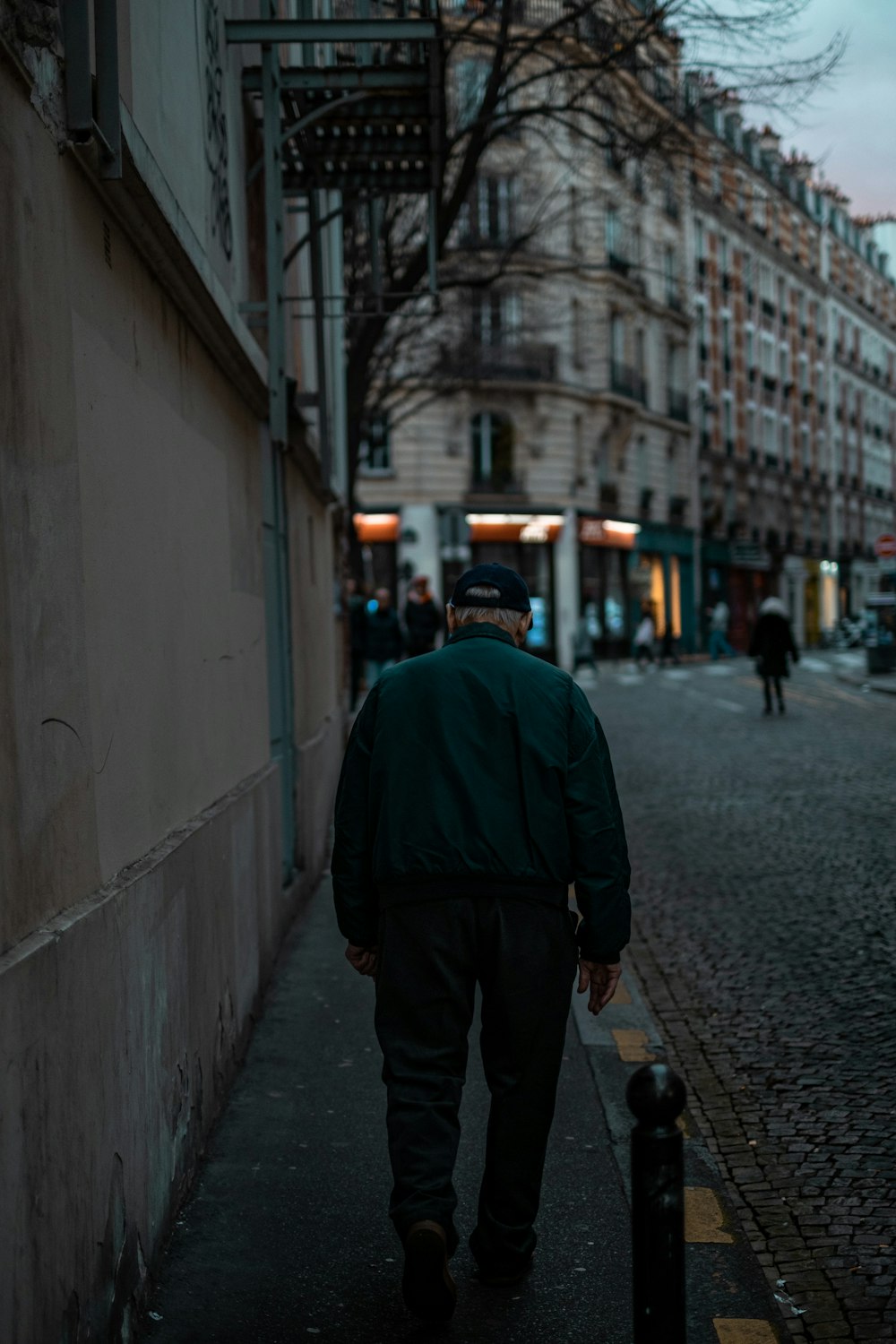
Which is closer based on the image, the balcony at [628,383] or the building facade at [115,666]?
the building facade at [115,666]

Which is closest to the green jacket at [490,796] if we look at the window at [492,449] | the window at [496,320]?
the window at [496,320]

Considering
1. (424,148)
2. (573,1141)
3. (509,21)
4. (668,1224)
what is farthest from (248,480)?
(509,21)

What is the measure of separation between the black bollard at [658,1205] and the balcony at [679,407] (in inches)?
2010

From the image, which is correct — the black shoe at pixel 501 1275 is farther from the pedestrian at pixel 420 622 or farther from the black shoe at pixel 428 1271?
the pedestrian at pixel 420 622

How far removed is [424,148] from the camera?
30.3 feet

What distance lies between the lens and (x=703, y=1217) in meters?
4.50

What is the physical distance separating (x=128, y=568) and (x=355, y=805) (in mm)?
889

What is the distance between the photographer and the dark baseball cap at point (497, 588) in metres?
4.15

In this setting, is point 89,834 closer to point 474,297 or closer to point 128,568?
point 128,568

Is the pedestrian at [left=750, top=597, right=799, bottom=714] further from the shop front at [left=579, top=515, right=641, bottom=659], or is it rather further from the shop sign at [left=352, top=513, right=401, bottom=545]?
the shop sign at [left=352, top=513, right=401, bottom=545]

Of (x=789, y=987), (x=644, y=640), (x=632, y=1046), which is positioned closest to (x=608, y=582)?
(x=644, y=640)

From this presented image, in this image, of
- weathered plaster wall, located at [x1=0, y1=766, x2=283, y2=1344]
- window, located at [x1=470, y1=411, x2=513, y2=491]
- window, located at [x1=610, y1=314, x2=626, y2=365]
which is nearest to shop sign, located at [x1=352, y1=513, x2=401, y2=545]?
window, located at [x1=470, y1=411, x2=513, y2=491]

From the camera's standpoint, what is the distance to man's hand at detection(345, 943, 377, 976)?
13.4 feet

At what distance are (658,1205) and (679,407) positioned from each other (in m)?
52.1
